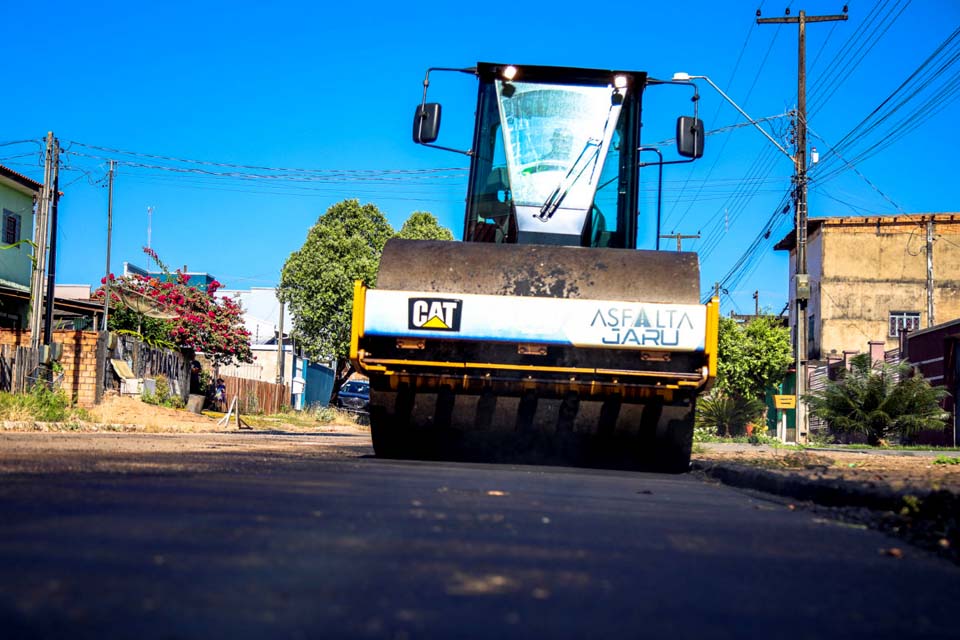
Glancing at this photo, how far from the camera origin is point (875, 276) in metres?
47.5

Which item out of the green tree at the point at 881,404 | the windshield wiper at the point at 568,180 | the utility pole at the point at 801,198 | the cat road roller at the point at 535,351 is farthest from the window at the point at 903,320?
the cat road roller at the point at 535,351

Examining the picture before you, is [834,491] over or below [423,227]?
below

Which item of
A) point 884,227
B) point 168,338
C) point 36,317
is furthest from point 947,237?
point 36,317

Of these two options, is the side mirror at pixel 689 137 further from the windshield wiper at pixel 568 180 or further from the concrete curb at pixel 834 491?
the concrete curb at pixel 834 491

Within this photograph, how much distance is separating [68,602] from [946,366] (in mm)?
31934

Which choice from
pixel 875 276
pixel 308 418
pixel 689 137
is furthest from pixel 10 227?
pixel 875 276

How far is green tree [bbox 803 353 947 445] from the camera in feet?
81.1

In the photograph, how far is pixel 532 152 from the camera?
1064 cm

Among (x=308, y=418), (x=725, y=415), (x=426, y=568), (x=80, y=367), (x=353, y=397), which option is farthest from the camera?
(x=353, y=397)

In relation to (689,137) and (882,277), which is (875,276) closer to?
(882,277)

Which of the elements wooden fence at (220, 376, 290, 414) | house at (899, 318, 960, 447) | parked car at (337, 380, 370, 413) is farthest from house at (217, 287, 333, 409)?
house at (899, 318, 960, 447)

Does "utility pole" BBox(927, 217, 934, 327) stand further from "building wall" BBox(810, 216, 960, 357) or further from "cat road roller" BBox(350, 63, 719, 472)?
"cat road roller" BBox(350, 63, 719, 472)

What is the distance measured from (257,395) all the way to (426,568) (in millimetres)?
36688

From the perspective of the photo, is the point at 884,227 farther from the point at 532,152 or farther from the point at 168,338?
the point at 532,152
